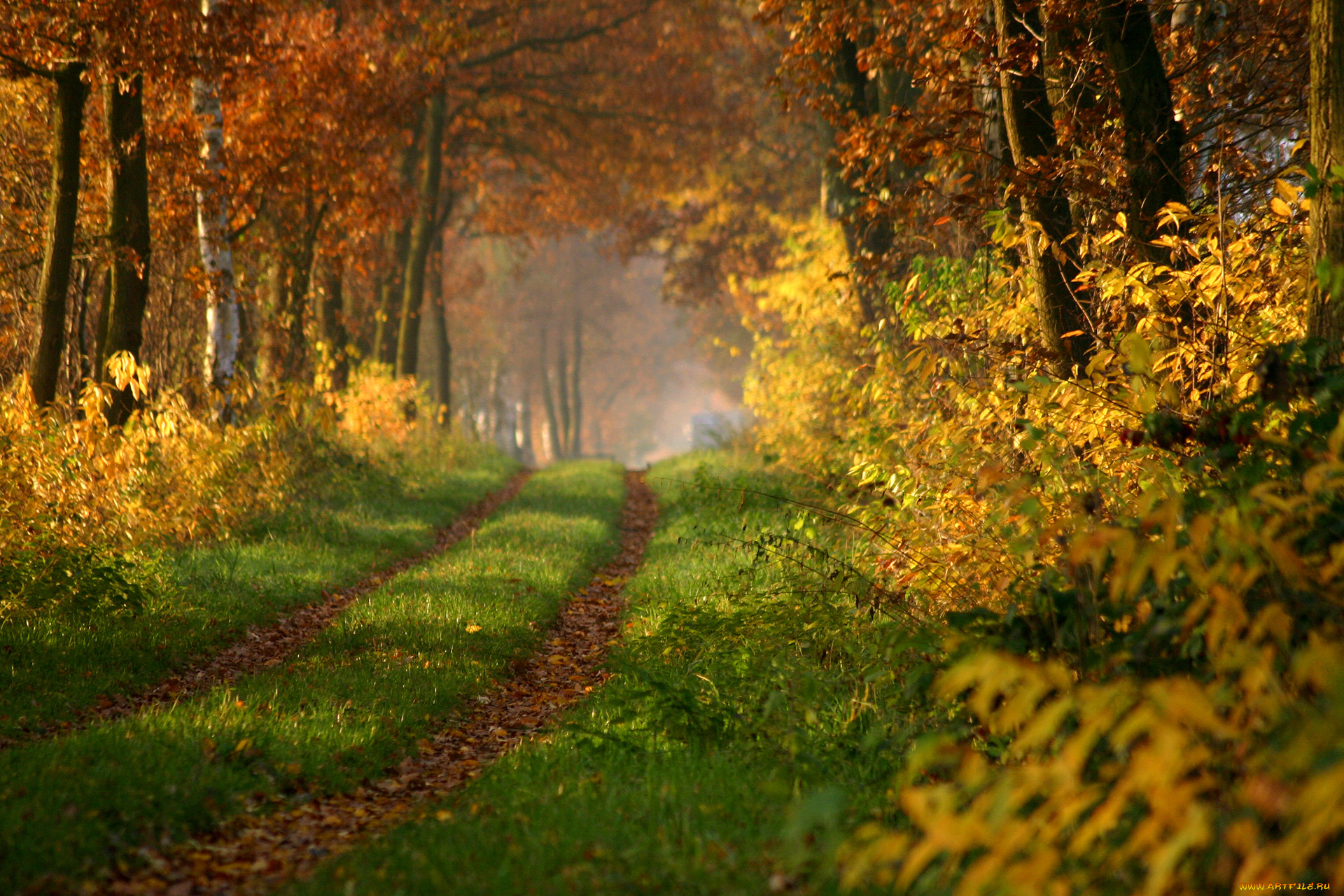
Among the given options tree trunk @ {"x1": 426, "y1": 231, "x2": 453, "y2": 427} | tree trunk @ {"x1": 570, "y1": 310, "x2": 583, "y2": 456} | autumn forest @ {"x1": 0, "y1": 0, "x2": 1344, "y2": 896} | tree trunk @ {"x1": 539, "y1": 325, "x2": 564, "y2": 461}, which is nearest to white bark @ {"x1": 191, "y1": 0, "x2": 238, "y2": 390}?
autumn forest @ {"x1": 0, "y1": 0, "x2": 1344, "y2": 896}

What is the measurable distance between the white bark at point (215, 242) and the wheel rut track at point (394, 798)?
7.23m

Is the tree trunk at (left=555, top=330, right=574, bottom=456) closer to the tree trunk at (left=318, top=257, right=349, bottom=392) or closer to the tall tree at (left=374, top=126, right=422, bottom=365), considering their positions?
the tall tree at (left=374, top=126, right=422, bottom=365)

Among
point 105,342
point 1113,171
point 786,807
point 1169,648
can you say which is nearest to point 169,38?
point 105,342

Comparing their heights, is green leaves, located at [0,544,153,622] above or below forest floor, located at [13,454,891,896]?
above

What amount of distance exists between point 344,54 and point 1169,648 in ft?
45.7

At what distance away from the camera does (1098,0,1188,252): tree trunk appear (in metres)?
5.89

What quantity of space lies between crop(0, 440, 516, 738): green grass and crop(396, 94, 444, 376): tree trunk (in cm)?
772

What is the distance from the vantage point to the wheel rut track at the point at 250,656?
536cm

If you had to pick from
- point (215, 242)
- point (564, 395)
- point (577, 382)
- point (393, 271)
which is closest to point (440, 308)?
point (393, 271)

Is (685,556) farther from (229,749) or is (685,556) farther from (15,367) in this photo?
(15,367)

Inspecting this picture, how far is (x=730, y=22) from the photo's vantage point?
82.9 ft

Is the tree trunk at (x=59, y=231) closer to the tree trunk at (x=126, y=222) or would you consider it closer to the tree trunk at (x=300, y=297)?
the tree trunk at (x=126, y=222)

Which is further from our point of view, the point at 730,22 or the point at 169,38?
the point at 730,22

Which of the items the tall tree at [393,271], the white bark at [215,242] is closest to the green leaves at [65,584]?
the white bark at [215,242]
